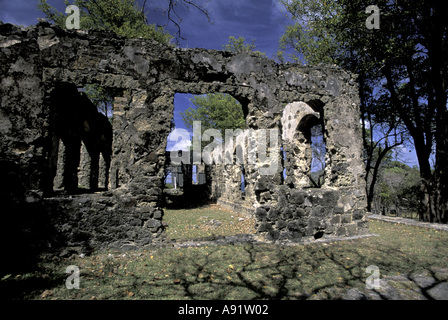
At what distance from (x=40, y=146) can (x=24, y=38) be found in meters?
2.14

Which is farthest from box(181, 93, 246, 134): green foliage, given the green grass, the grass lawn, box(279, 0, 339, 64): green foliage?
the grass lawn

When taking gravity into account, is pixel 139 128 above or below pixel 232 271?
above

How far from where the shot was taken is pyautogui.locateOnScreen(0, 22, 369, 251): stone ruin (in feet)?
15.3

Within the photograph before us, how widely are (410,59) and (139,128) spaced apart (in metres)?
10.5

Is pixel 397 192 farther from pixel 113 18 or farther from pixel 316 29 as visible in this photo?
pixel 113 18

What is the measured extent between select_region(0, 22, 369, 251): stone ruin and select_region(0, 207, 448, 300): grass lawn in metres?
0.60

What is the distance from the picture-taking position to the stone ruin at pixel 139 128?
4.67 metres

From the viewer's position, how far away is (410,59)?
9609 mm

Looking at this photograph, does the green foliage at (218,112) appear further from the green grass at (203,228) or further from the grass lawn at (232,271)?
the grass lawn at (232,271)

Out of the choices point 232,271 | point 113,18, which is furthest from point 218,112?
point 232,271

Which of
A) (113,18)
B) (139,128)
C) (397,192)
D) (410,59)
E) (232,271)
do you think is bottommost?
(397,192)

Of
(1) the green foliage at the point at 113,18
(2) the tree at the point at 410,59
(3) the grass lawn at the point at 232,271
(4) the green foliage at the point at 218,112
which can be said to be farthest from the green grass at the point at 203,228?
(4) the green foliage at the point at 218,112

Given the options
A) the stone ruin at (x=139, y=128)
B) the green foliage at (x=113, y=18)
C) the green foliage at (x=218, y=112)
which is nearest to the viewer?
the stone ruin at (x=139, y=128)

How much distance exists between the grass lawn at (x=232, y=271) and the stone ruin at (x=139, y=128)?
0.60 meters
